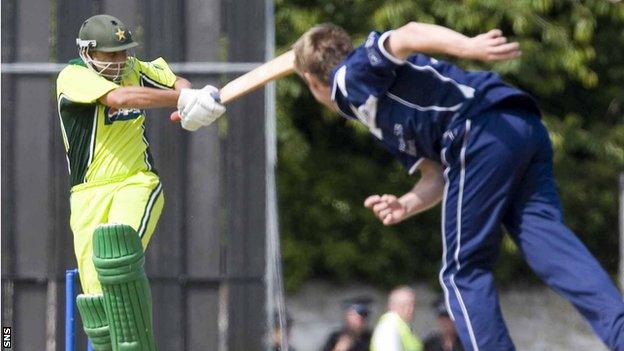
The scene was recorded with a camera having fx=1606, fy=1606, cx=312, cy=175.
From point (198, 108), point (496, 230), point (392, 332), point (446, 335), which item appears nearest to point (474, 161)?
point (496, 230)

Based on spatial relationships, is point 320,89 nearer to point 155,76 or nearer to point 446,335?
point 155,76

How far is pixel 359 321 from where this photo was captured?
10.8 metres

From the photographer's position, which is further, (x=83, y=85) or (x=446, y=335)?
(x=446, y=335)

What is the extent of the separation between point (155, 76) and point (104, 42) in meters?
0.39

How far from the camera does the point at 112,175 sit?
6.50 metres

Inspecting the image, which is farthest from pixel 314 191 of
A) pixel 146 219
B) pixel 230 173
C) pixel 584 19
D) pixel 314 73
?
pixel 314 73

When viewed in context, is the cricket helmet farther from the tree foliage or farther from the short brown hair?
the tree foliage

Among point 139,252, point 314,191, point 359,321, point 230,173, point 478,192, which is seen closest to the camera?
point 478,192

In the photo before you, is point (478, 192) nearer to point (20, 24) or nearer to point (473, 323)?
point (473, 323)

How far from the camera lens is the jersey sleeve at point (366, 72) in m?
4.84

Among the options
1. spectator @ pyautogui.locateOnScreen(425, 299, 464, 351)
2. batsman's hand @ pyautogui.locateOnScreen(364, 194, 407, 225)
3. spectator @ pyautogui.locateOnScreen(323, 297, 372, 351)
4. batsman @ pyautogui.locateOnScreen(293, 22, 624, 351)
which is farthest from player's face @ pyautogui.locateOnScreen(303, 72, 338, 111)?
spectator @ pyautogui.locateOnScreen(323, 297, 372, 351)

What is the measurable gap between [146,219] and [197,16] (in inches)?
60.7

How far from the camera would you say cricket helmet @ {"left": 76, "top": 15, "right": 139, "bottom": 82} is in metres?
6.36

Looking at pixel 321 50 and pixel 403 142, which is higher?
pixel 321 50
